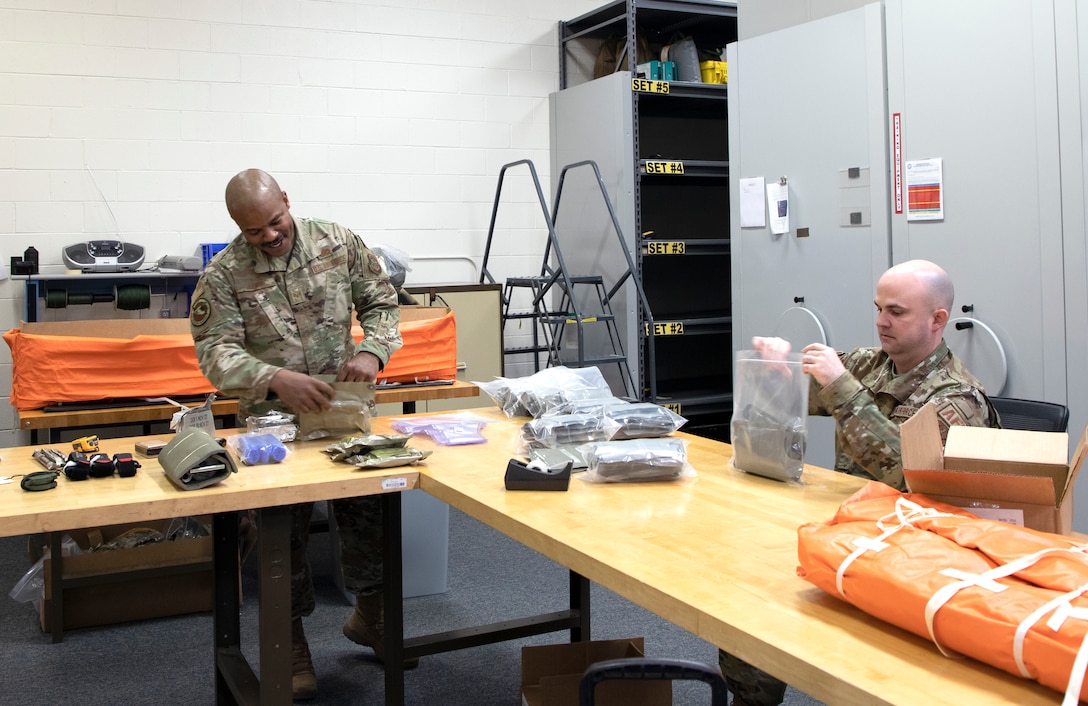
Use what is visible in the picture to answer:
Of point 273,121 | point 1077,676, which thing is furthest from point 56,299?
point 1077,676

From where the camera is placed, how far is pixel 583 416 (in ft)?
8.65

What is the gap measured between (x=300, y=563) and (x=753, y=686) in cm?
145

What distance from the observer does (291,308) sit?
3.09m

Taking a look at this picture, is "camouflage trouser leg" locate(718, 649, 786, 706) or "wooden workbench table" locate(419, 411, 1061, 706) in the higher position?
"wooden workbench table" locate(419, 411, 1061, 706)

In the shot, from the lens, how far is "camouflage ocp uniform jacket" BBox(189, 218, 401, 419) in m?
2.97

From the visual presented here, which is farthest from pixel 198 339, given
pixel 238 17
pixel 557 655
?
pixel 238 17

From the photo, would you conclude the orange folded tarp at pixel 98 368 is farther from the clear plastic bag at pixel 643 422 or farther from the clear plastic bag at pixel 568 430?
the clear plastic bag at pixel 643 422

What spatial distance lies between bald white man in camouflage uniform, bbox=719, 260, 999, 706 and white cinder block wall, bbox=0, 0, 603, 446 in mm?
4104

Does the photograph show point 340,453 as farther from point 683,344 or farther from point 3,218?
point 683,344

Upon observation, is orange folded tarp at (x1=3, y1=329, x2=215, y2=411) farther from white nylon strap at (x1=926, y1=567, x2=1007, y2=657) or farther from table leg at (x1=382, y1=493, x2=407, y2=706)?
white nylon strap at (x1=926, y1=567, x2=1007, y2=657)

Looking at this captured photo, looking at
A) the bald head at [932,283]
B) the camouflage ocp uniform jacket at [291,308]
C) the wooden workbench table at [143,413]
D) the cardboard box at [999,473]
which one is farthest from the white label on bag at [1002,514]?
the wooden workbench table at [143,413]

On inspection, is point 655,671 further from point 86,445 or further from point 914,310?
point 86,445

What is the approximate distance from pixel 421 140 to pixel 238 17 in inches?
49.8

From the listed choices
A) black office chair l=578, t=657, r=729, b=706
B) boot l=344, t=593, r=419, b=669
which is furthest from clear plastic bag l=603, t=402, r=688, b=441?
black office chair l=578, t=657, r=729, b=706
